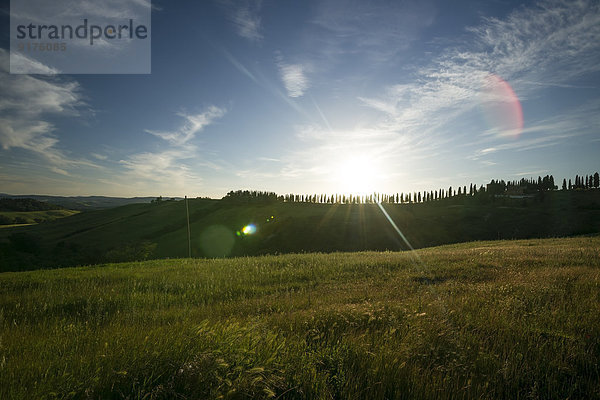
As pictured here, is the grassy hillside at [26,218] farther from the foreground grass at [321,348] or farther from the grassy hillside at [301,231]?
the foreground grass at [321,348]

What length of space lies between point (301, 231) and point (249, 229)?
16931 millimetres

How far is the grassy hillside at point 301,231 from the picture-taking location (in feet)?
177

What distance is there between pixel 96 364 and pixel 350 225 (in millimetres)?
68125

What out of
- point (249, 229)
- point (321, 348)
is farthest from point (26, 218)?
point (321, 348)

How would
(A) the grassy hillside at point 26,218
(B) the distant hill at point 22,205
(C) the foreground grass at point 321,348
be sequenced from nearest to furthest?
(C) the foreground grass at point 321,348 → (A) the grassy hillside at point 26,218 → (B) the distant hill at point 22,205

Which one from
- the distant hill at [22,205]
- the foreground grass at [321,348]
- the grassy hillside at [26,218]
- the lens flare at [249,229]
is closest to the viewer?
the foreground grass at [321,348]

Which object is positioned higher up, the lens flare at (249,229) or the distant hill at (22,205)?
the distant hill at (22,205)

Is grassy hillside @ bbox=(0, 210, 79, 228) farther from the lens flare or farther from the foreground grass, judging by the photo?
the foreground grass

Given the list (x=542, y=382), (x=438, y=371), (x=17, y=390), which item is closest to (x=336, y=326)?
(x=438, y=371)

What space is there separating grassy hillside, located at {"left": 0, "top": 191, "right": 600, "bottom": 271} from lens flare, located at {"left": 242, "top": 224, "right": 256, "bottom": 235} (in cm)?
158

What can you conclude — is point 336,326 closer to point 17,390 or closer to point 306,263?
point 17,390

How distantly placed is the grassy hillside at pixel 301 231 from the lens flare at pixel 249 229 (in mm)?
1576

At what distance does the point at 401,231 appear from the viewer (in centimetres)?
6438

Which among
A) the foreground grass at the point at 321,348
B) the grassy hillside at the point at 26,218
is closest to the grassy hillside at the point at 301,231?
the foreground grass at the point at 321,348
